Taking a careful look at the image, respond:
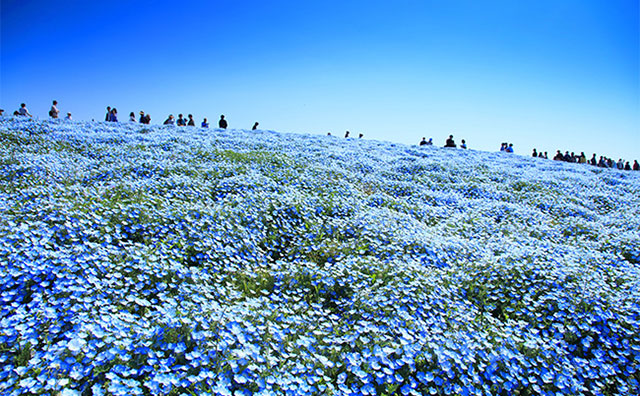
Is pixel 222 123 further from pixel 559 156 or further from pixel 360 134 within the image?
pixel 559 156

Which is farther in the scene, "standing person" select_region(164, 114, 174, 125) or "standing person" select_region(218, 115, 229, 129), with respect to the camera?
"standing person" select_region(218, 115, 229, 129)

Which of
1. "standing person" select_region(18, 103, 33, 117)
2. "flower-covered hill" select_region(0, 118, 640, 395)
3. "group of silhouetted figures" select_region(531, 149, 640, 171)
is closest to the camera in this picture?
"flower-covered hill" select_region(0, 118, 640, 395)

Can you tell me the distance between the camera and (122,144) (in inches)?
607

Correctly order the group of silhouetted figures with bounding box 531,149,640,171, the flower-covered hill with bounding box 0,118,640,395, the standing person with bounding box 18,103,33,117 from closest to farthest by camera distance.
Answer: the flower-covered hill with bounding box 0,118,640,395
the standing person with bounding box 18,103,33,117
the group of silhouetted figures with bounding box 531,149,640,171

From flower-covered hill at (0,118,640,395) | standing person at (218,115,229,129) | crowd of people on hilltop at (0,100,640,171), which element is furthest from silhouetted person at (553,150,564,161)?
standing person at (218,115,229,129)

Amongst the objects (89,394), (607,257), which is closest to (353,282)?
(89,394)

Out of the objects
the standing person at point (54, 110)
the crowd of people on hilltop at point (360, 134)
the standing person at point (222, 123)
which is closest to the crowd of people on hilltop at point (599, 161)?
the crowd of people on hilltop at point (360, 134)

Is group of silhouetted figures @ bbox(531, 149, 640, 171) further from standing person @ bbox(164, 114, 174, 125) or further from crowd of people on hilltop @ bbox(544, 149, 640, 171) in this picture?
standing person @ bbox(164, 114, 174, 125)

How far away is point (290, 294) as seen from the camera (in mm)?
5488

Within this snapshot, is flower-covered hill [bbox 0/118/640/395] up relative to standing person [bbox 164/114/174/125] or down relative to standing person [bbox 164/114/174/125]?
down

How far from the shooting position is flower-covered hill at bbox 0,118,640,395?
3.53 meters

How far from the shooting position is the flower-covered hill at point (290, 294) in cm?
353

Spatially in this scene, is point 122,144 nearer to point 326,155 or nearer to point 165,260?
point 326,155

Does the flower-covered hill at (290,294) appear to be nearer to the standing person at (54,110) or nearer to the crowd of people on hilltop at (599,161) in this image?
the standing person at (54,110)
